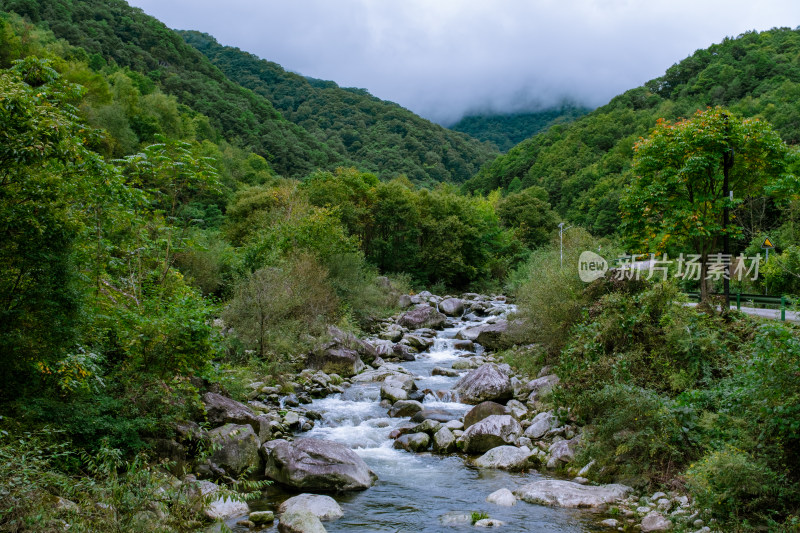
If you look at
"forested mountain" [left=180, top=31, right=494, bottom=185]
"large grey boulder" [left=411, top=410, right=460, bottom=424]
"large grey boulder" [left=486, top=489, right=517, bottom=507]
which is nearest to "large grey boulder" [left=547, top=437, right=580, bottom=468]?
"large grey boulder" [left=486, top=489, right=517, bottom=507]

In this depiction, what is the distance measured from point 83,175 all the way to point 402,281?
28625mm

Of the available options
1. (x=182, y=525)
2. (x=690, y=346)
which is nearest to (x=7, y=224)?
(x=182, y=525)

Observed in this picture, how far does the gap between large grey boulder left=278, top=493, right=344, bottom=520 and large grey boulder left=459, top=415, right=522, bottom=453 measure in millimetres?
3908

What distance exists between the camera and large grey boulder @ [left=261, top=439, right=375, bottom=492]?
8836 millimetres

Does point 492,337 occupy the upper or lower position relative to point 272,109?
lower

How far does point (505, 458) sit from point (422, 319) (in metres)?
16.6

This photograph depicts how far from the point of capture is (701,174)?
525 inches

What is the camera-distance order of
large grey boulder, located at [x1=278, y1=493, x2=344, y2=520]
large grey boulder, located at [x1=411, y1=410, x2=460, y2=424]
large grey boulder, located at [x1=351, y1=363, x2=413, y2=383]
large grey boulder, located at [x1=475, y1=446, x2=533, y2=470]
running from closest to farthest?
large grey boulder, located at [x1=278, y1=493, x2=344, y2=520] < large grey boulder, located at [x1=475, y1=446, x2=533, y2=470] < large grey boulder, located at [x1=411, y1=410, x2=460, y2=424] < large grey boulder, located at [x1=351, y1=363, x2=413, y2=383]

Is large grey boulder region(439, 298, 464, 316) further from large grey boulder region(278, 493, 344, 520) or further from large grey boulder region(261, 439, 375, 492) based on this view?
large grey boulder region(278, 493, 344, 520)

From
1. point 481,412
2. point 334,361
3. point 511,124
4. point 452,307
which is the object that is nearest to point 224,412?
point 481,412

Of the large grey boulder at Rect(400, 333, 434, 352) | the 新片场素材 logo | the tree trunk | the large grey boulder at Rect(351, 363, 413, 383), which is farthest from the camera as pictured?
the large grey boulder at Rect(400, 333, 434, 352)

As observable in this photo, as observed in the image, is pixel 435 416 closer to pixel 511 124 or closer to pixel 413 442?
pixel 413 442

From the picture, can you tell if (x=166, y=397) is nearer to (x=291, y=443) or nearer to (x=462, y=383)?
(x=291, y=443)

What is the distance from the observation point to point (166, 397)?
8180 mm
